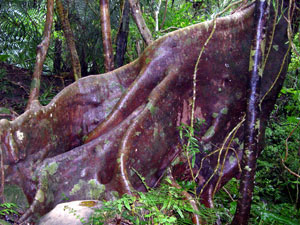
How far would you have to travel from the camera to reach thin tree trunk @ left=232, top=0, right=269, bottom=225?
2.36 meters

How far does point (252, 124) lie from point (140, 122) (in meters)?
1.08

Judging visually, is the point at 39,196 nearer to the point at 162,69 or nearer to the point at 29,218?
the point at 29,218

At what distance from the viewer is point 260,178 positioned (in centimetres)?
469

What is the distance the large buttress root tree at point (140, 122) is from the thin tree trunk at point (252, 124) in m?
0.29

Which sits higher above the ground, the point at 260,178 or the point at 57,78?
the point at 57,78

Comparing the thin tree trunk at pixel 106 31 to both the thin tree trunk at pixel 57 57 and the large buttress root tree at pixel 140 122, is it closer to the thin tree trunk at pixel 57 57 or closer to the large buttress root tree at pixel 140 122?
the large buttress root tree at pixel 140 122

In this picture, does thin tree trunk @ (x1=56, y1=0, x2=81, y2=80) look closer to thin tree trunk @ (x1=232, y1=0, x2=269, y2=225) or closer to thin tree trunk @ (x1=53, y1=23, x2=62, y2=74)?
thin tree trunk @ (x1=53, y1=23, x2=62, y2=74)

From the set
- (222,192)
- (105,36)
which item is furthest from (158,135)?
(105,36)

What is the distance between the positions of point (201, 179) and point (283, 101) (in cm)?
402

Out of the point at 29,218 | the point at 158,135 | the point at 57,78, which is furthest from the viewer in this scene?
the point at 57,78

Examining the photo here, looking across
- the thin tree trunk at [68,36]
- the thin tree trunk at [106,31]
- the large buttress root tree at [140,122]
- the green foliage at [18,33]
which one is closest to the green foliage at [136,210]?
the large buttress root tree at [140,122]

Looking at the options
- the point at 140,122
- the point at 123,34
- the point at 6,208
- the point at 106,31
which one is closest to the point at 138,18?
the point at 106,31

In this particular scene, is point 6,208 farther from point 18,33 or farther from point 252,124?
point 18,33

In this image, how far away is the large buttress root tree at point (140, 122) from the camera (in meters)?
2.72
